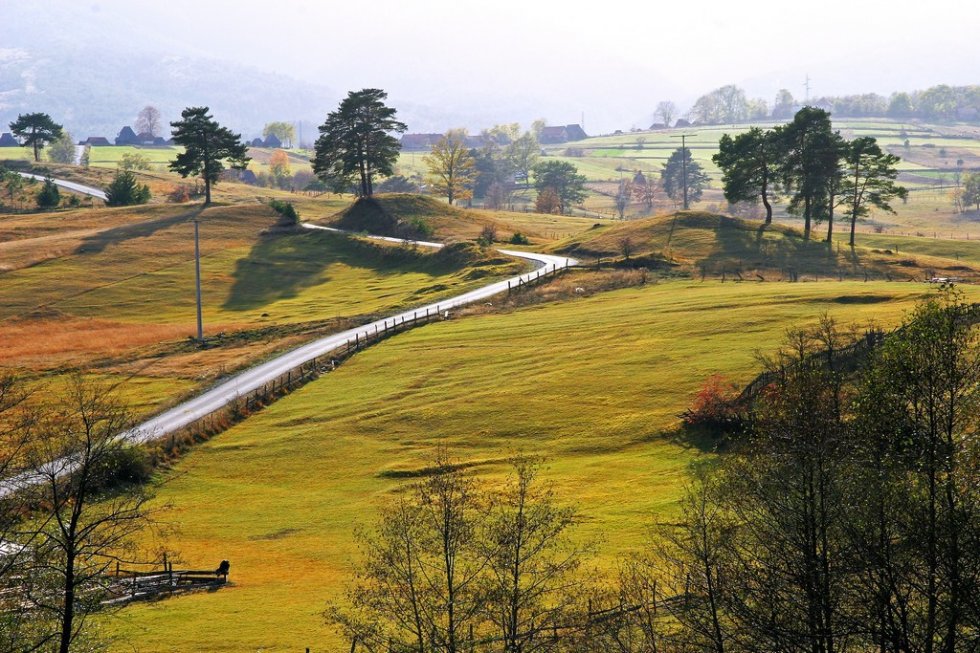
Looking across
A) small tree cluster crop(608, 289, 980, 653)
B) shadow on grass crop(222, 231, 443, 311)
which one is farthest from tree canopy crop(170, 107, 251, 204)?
small tree cluster crop(608, 289, 980, 653)

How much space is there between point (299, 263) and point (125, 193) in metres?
64.6

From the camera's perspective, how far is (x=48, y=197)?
18262 centimetres

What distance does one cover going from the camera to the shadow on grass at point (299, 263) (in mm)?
124750

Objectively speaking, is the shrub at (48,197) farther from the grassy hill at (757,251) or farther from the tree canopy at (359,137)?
the grassy hill at (757,251)

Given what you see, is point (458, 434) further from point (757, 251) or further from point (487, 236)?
point (487, 236)

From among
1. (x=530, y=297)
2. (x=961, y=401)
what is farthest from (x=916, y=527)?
(x=530, y=297)

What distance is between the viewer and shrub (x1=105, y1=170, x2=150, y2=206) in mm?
183750

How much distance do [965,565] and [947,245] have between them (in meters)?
117

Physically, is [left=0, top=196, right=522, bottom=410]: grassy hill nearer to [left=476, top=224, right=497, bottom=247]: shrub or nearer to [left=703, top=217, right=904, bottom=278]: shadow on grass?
[left=476, top=224, right=497, bottom=247]: shrub

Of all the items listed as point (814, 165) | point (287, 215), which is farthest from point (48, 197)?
point (814, 165)

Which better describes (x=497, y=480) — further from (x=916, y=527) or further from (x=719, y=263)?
(x=719, y=263)

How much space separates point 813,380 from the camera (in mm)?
30562

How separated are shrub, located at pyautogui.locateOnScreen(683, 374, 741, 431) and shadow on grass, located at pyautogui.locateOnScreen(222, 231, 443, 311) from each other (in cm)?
6826

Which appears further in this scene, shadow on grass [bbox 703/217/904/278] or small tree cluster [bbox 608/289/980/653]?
shadow on grass [bbox 703/217/904/278]
